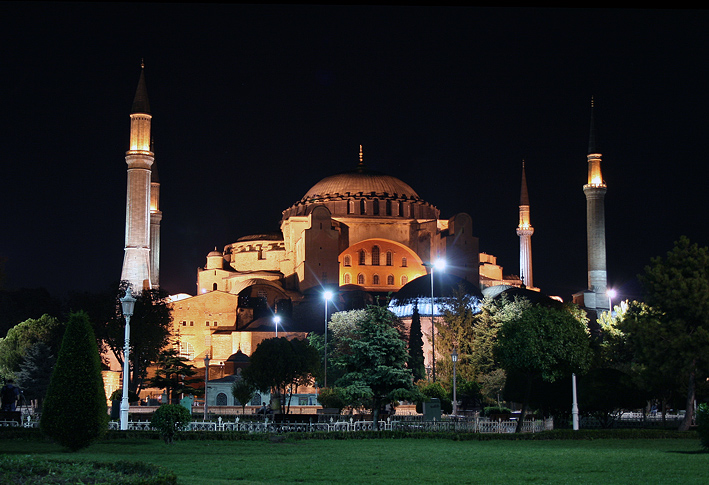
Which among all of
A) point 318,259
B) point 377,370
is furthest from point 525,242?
point 377,370

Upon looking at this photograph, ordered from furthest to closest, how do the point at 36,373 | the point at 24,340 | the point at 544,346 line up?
the point at 24,340
the point at 36,373
the point at 544,346

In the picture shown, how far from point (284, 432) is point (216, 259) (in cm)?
4963

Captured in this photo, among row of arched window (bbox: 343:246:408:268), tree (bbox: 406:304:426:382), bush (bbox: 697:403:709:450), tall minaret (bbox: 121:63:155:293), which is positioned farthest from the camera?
row of arched window (bbox: 343:246:408:268)

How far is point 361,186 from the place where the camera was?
6994 centimetres

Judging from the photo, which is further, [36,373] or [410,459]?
[36,373]

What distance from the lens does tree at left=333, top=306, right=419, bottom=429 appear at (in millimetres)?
22828

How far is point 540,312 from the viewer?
24.8m

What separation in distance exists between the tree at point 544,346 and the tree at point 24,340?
82.7ft

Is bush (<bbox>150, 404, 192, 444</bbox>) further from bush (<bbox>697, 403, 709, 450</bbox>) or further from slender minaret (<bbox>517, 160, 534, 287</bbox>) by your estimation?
slender minaret (<bbox>517, 160, 534, 287</bbox>)

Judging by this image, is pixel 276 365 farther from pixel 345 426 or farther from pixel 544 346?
pixel 544 346

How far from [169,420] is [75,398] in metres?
3.63

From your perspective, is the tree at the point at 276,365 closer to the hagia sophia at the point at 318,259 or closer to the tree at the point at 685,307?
the tree at the point at 685,307

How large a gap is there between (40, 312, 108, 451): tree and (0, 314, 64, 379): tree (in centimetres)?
2772

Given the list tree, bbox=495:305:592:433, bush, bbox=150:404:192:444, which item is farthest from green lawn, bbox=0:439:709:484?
tree, bbox=495:305:592:433
